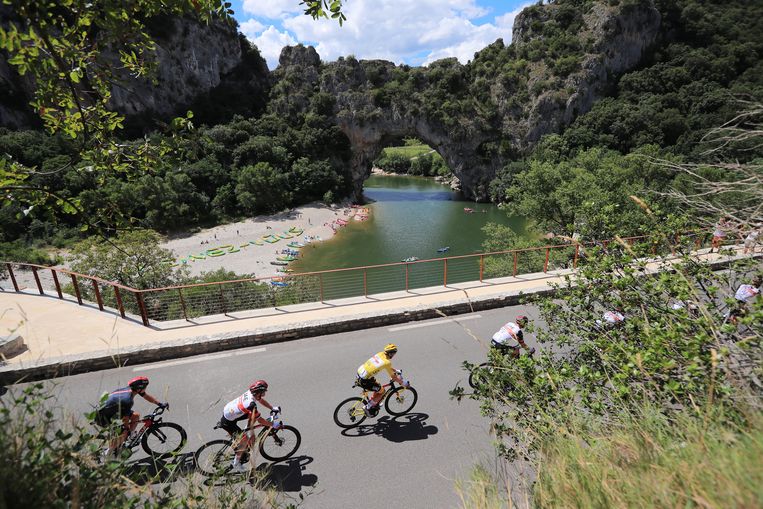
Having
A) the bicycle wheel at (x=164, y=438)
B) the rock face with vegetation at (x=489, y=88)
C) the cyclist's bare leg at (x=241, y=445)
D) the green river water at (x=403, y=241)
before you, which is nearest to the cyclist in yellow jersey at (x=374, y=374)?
the cyclist's bare leg at (x=241, y=445)

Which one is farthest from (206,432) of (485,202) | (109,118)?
(485,202)

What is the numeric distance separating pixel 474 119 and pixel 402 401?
5869cm

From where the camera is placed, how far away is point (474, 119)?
5834cm

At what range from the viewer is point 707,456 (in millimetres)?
1854

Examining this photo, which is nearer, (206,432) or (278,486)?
(278,486)

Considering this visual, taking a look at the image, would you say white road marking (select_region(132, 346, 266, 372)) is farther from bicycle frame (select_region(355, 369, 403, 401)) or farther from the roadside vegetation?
the roadside vegetation

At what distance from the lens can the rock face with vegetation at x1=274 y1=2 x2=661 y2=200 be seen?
180 ft

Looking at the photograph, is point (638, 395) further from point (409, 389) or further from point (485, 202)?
point (485, 202)

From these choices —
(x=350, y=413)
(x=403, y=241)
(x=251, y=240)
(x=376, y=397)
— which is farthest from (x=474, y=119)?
(x=350, y=413)

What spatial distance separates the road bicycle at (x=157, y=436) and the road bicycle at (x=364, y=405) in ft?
7.03

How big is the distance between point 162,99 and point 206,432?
6136 centimetres

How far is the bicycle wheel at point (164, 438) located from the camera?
511 centimetres

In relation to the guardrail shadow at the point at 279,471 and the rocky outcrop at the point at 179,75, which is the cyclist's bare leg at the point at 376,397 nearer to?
the guardrail shadow at the point at 279,471

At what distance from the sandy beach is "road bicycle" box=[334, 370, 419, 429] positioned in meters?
23.4
